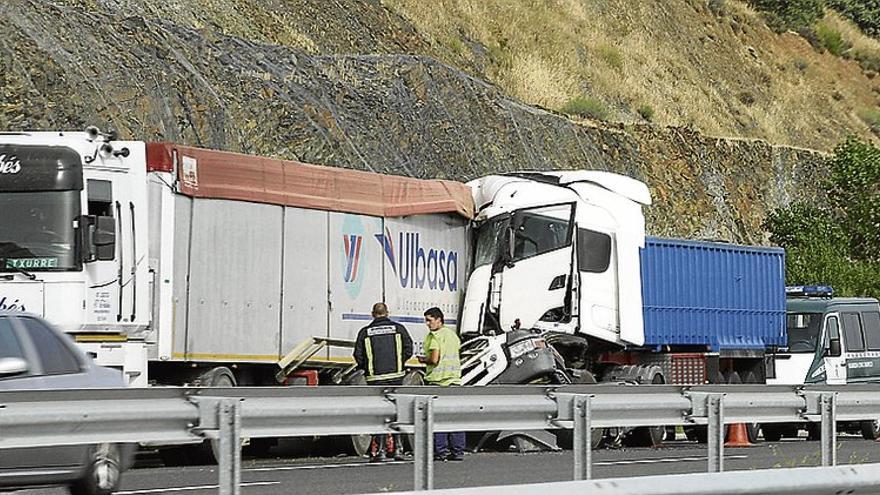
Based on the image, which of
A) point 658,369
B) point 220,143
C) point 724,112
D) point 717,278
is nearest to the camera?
point 658,369

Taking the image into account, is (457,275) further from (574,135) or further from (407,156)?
(574,135)

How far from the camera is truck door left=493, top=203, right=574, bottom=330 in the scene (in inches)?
995

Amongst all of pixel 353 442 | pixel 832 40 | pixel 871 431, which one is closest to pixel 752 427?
pixel 871 431

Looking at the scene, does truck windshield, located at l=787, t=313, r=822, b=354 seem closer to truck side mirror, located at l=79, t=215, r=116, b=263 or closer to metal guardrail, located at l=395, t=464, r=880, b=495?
truck side mirror, located at l=79, t=215, r=116, b=263

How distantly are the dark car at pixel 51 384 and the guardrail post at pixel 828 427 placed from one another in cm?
551

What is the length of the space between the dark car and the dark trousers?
504cm

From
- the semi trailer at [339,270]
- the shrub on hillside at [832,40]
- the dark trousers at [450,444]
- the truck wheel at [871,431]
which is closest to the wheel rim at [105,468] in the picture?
the dark trousers at [450,444]

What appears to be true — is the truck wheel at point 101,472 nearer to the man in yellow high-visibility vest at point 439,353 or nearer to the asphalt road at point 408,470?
the asphalt road at point 408,470

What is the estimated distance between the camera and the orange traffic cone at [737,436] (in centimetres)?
2545

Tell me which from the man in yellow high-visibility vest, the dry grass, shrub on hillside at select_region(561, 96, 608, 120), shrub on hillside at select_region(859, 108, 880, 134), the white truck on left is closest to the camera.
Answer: the white truck on left

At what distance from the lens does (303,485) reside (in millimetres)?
14695

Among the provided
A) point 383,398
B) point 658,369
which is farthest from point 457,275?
point 383,398

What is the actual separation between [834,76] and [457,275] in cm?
5769

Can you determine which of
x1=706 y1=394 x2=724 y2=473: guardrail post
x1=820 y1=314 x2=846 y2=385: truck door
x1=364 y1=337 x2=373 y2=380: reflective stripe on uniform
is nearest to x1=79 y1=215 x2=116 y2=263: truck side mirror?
x1=364 y1=337 x2=373 y2=380: reflective stripe on uniform
